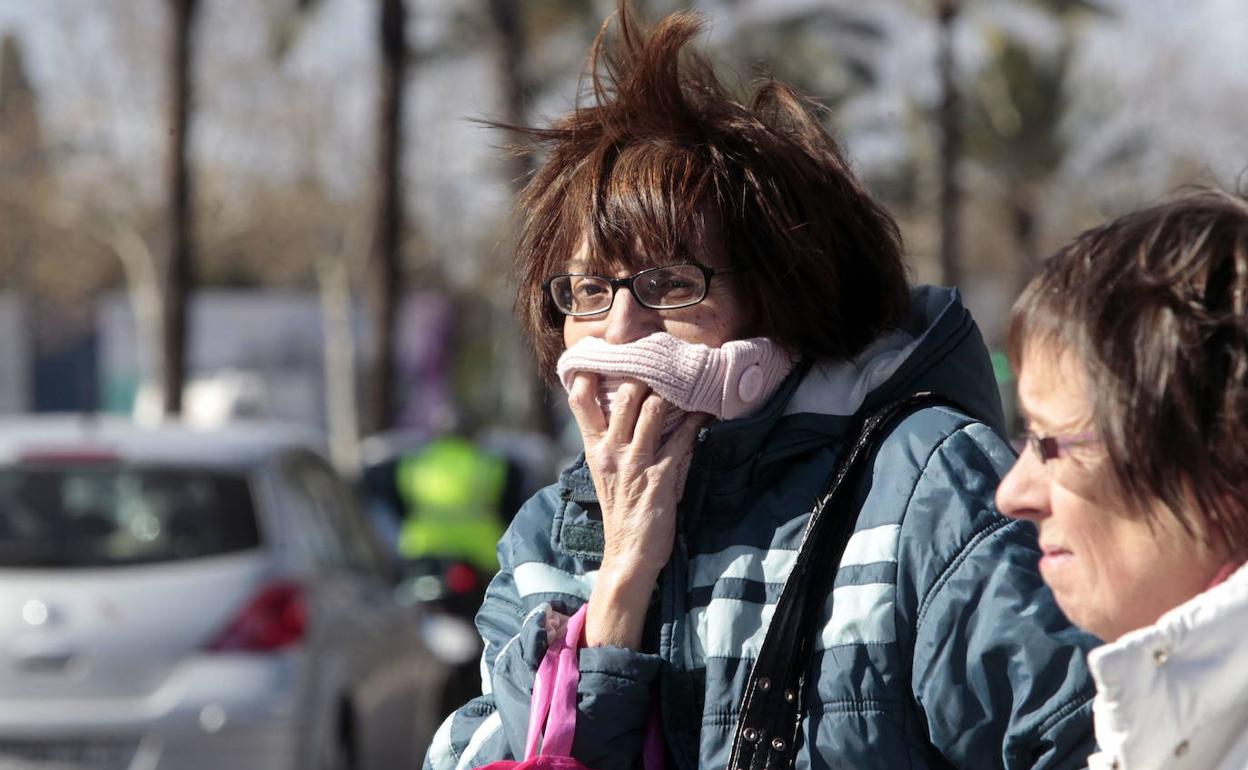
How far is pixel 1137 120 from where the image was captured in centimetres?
3738

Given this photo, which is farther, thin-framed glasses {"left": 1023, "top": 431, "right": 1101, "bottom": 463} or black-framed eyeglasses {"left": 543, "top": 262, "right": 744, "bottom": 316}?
black-framed eyeglasses {"left": 543, "top": 262, "right": 744, "bottom": 316}

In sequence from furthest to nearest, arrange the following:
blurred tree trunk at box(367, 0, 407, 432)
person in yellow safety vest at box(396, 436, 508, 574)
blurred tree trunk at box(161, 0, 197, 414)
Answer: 1. blurred tree trunk at box(367, 0, 407, 432)
2. blurred tree trunk at box(161, 0, 197, 414)
3. person in yellow safety vest at box(396, 436, 508, 574)

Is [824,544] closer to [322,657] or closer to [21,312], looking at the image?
[322,657]

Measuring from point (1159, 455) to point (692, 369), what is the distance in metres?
0.82

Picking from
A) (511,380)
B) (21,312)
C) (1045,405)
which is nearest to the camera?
(1045,405)

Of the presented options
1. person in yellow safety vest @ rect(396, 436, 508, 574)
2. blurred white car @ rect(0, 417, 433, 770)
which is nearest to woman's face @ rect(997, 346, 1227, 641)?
blurred white car @ rect(0, 417, 433, 770)

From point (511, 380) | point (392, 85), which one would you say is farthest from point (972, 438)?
point (511, 380)

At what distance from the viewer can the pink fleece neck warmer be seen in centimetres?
236

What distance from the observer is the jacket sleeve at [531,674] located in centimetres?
227

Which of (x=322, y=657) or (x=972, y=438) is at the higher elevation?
(x=972, y=438)

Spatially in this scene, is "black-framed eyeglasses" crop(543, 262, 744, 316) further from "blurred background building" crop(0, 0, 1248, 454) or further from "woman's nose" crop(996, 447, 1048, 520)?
"blurred background building" crop(0, 0, 1248, 454)

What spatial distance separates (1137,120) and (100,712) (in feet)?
113

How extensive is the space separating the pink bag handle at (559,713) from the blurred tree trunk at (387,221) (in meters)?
16.5

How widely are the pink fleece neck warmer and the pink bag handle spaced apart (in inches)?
13.3
